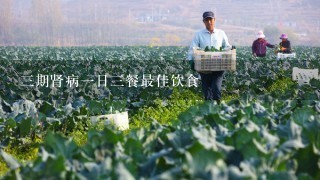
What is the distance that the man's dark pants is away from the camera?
927 centimetres

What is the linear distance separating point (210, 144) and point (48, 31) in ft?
257

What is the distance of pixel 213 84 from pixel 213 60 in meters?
0.69

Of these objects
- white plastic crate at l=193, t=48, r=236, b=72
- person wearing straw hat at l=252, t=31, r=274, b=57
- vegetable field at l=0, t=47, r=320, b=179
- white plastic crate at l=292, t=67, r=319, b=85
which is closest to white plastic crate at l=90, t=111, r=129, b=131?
vegetable field at l=0, t=47, r=320, b=179

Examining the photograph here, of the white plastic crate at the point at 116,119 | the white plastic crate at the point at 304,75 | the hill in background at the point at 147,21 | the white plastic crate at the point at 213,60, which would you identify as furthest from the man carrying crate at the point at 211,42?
the hill in background at the point at 147,21

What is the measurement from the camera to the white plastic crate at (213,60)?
8.69 metres

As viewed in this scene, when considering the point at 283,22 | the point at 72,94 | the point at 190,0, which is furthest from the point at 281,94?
the point at 190,0

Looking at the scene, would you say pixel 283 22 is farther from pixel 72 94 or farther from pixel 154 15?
pixel 72 94

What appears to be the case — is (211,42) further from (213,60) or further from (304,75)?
(304,75)

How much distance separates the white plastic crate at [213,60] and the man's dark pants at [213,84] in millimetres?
395

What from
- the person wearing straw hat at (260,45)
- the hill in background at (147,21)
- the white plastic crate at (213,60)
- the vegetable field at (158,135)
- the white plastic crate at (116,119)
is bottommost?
the white plastic crate at (116,119)

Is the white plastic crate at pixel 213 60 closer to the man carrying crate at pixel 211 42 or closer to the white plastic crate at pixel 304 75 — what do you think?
the man carrying crate at pixel 211 42

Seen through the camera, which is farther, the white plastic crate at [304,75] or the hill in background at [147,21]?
the hill in background at [147,21]

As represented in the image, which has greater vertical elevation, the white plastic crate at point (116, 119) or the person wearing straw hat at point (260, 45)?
the person wearing straw hat at point (260, 45)

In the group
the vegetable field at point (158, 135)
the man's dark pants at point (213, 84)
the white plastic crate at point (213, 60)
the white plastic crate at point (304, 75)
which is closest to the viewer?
the vegetable field at point (158, 135)
